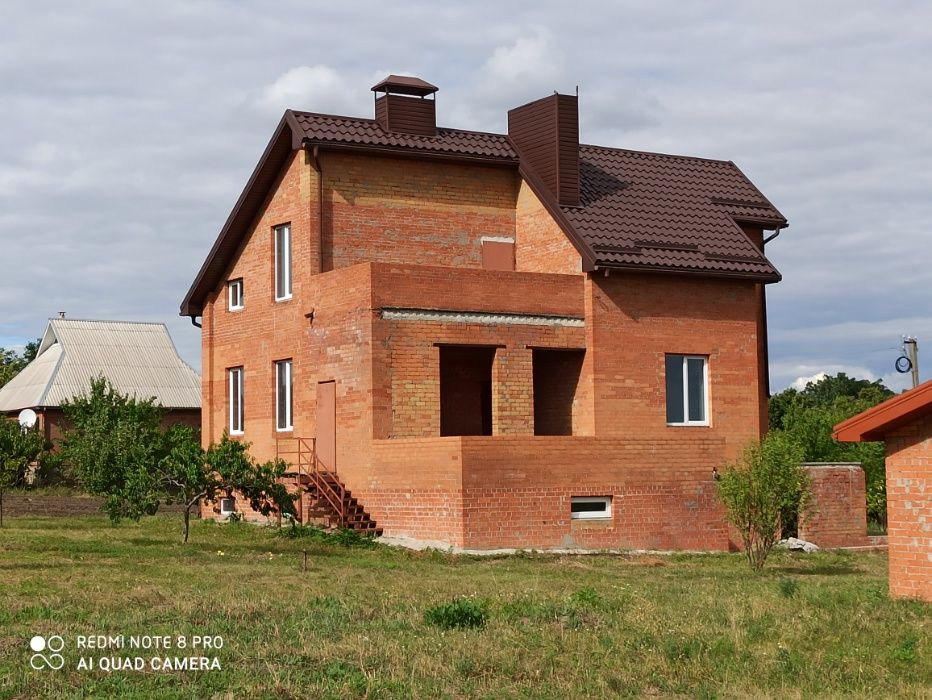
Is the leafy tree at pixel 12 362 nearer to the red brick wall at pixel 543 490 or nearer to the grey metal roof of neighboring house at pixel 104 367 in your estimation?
the grey metal roof of neighboring house at pixel 104 367

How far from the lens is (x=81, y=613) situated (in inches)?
488

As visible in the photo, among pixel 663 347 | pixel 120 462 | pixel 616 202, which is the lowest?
pixel 120 462

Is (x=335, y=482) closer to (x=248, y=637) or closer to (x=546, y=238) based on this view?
(x=546, y=238)

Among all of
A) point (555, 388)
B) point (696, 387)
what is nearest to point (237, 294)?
point (555, 388)

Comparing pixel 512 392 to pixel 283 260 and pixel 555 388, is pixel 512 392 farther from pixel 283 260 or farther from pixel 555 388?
pixel 283 260

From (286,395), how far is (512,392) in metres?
5.74

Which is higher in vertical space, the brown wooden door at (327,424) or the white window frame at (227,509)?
the brown wooden door at (327,424)

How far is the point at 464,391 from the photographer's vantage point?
2745 cm

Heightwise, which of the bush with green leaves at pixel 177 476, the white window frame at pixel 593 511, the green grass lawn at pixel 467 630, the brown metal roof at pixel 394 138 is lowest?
the green grass lawn at pixel 467 630

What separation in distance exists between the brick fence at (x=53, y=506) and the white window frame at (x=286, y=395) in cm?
599

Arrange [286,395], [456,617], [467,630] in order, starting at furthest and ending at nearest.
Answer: [286,395], [456,617], [467,630]

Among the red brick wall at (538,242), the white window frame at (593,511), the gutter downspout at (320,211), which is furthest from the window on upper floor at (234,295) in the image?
the white window frame at (593,511)

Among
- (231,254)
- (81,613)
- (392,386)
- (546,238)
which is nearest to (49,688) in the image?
(81,613)

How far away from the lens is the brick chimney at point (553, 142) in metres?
28.0
